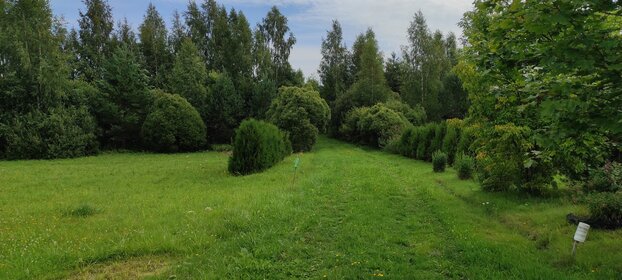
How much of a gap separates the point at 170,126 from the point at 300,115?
36.1 feet

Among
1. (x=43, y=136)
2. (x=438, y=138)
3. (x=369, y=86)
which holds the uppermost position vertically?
(x=369, y=86)

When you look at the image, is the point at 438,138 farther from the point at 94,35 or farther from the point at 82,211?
the point at 94,35

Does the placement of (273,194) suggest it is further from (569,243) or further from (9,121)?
(9,121)

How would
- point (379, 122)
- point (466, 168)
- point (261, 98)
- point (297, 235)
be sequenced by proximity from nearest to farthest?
point (297, 235) < point (466, 168) < point (379, 122) < point (261, 98)

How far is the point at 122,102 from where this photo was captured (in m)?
36.5

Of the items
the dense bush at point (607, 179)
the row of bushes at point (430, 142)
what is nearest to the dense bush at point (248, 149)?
the row of bushes at point (430, 142)

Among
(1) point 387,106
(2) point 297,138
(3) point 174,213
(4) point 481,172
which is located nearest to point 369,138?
(1) point 387,106

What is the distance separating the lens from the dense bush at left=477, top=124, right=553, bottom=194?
32.9 ft

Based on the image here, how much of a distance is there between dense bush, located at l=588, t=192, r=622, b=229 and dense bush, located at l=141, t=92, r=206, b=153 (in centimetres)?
3125

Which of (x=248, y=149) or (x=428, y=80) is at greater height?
(x=428, y=80)

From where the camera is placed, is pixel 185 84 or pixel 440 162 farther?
pixel 185 84

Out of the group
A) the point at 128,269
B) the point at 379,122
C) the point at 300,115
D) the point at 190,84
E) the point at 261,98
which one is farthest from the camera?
the point at 261,98

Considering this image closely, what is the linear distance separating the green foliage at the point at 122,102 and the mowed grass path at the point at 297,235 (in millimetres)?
24144

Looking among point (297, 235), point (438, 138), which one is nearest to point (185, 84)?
point (438, 138)
